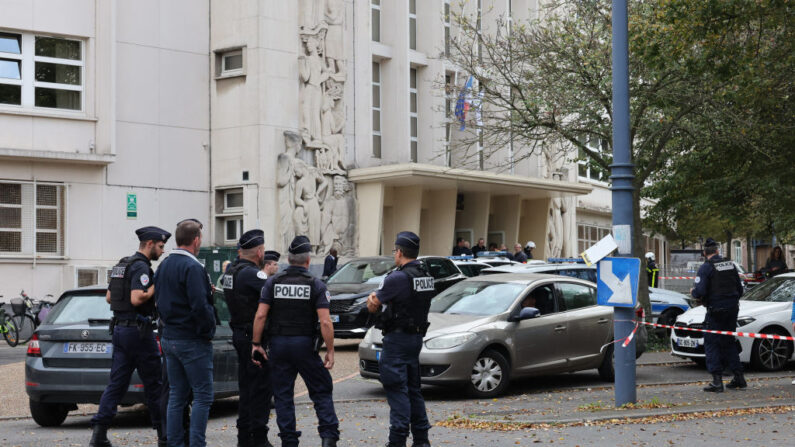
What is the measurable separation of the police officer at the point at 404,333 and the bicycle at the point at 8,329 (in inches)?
618

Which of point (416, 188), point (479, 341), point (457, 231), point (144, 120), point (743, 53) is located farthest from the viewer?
point (457, 231)

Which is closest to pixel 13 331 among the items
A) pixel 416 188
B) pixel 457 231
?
pixel 416 188

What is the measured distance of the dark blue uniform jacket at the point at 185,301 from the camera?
862 centimetres

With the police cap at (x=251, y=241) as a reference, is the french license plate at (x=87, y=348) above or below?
below

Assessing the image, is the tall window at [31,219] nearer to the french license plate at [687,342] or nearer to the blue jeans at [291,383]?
the french license plate at [687,342]

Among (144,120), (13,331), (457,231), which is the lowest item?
(13,331)

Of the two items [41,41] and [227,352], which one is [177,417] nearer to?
[227,352]

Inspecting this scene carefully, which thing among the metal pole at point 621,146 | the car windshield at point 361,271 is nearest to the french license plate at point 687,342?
the metal pole at point 621,146

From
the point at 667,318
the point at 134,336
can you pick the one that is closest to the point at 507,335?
the point at 134,336

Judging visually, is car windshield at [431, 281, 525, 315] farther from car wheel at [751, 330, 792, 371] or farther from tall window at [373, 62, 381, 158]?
tall window at [373, 62, 381, 158]

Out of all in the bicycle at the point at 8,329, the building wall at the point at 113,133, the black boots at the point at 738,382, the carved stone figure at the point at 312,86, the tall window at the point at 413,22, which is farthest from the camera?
the tall window at the point at 413,22

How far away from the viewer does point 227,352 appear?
1175cm

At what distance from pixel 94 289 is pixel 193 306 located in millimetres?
3428

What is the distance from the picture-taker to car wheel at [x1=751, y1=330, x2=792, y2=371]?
55.6 feet
